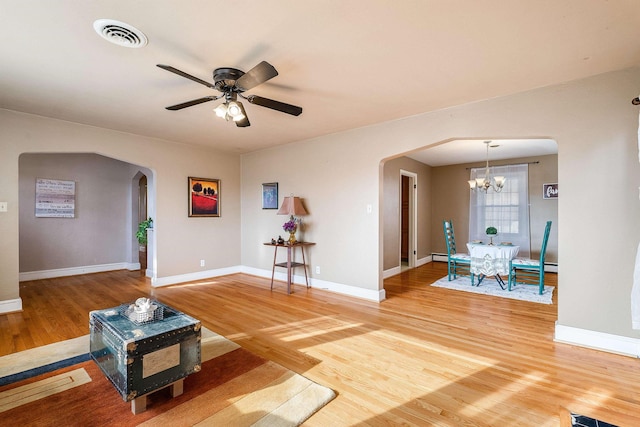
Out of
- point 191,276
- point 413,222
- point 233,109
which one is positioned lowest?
point 191,276

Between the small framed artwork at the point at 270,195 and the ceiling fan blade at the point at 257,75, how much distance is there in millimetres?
3237

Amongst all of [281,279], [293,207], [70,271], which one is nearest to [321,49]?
[293,207]

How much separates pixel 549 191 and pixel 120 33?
7.50 metres

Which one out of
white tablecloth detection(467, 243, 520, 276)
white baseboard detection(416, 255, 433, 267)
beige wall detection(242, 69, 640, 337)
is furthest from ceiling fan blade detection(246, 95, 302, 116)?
white baseboard detection(416, 255, 433, 267)

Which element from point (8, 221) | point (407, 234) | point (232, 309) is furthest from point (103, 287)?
point (407, 234)

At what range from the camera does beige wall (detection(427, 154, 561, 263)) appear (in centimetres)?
626

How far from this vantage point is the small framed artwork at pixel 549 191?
20.4ft

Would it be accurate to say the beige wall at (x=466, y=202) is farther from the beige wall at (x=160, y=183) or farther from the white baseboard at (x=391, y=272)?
the beige wall at (x=160, y=183)

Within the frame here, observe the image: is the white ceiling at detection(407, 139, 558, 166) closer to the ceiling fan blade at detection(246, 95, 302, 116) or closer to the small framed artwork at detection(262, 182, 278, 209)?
the small framed artwork at detection(262, 182, 278, 209)

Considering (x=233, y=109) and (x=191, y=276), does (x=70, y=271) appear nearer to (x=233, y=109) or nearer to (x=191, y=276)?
(x=191, y=276)

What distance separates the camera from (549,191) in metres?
6.27

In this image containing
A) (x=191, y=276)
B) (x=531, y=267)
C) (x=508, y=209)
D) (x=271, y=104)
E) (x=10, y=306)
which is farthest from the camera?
(x=508, y=209)

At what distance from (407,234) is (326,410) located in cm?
587

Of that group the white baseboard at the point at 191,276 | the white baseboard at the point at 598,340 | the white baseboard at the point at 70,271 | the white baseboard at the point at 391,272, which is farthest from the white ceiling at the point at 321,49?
the white baseboard at the point at 70,271
